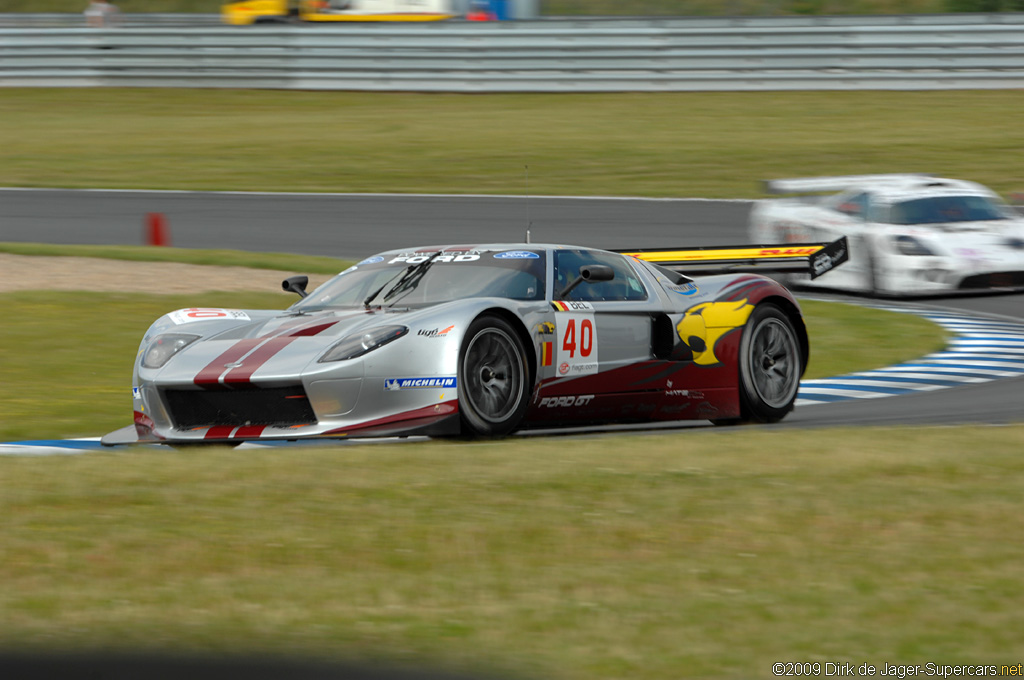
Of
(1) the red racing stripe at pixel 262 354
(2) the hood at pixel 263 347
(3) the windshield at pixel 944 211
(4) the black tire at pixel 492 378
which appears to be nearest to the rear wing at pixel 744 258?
(4) the black tire at pixel 492 378

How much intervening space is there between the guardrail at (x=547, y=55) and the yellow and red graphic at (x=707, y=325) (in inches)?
797

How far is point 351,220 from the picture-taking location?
2033cm

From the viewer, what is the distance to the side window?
7648 millimetres

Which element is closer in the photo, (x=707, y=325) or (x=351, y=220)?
(x=707, y=325)

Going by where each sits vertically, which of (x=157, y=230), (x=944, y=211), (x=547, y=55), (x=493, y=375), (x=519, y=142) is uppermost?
(x=547, y=55)

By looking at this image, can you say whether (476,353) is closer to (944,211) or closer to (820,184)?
(820,184)

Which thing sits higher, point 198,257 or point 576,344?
point 576,344

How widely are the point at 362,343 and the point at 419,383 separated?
346 mm

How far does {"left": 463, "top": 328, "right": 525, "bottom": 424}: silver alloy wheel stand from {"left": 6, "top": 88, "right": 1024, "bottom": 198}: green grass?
15279 millimetres

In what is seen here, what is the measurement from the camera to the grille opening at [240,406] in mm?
6621

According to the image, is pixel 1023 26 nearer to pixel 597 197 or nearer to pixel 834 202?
pixel 597 197

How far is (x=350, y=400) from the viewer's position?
6.60 m

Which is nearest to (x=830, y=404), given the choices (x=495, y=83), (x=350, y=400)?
(x=350, y=400)

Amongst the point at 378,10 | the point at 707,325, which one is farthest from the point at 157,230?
the point at 378,10
